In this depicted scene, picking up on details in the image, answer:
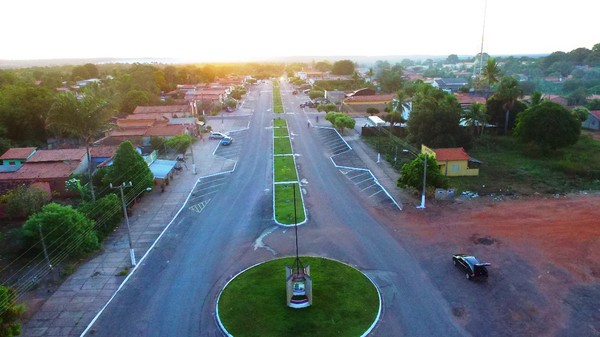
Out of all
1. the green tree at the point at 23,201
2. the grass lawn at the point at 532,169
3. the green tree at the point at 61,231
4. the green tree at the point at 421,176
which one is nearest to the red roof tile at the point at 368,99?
the grass lawn at the point at 532,169

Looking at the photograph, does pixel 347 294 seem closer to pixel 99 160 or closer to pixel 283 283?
pixel 283 283

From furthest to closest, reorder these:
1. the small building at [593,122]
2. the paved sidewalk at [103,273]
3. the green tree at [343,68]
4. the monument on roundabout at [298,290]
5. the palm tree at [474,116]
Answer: the green tree at [343,68]
the small building at [593,122]
the palm tree at [474,116]
the monument on roundabout at [298,290]
the paved sidewalk at [103,273]

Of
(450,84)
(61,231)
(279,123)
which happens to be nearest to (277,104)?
(279,123)

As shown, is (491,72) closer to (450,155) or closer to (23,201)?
(450,155)

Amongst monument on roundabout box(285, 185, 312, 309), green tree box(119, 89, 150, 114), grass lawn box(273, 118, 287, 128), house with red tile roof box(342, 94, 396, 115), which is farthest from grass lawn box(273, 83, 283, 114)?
monument on roundabout box(285, 185, 312, 309)

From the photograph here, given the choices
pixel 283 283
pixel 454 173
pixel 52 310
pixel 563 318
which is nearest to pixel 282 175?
pixel 454 173

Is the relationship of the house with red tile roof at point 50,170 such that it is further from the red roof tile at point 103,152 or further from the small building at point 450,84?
the small building at point 450,84
